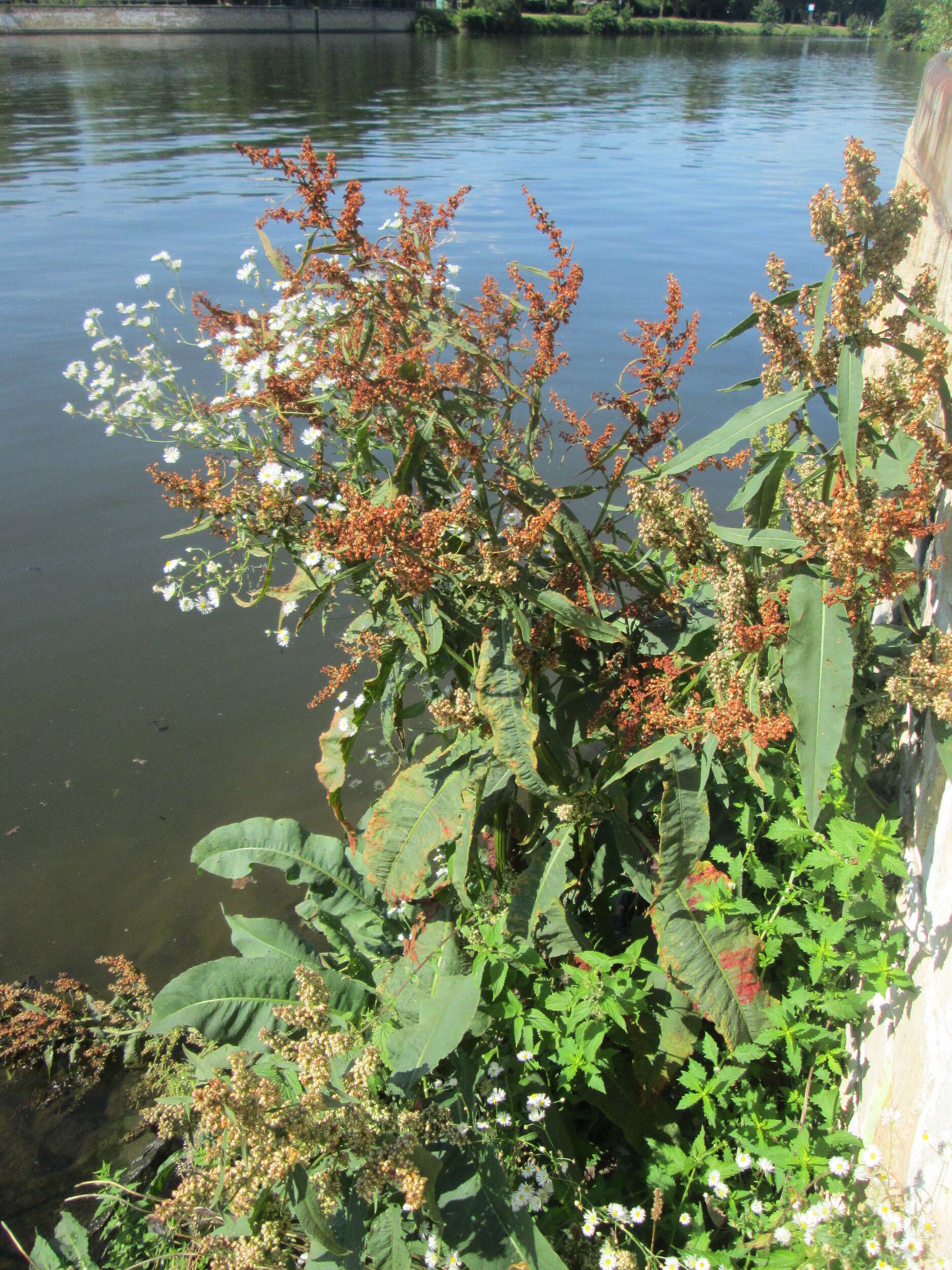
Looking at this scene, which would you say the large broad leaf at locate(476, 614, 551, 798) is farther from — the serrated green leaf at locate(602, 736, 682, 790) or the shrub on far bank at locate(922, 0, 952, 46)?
the shrub on far bank at locate(922, 0, 952, 46)

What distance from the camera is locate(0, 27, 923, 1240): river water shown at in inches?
162

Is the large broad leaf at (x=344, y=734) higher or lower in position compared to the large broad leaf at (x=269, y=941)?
higher

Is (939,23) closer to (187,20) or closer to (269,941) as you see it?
(269,941)

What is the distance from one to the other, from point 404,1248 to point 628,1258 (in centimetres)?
50

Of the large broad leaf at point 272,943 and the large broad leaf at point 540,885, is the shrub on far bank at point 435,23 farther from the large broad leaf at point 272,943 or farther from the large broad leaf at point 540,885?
the large broad leaf at point 540,885

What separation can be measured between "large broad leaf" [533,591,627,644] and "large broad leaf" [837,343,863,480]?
26.1 inches

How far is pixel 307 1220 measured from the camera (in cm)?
161

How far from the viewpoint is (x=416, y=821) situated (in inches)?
92.6

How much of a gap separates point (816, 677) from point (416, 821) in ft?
3.58

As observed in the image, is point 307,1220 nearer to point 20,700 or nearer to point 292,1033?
point 292,1033

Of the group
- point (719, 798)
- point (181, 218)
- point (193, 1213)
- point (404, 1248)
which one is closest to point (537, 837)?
point (719, 798)

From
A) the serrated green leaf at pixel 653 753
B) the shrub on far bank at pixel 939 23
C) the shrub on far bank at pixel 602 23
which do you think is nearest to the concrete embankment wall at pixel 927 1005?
the serrated green leaf at pixel 653 753

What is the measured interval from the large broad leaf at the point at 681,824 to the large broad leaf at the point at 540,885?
0.29 meters

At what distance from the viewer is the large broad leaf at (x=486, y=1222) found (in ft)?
6.42
